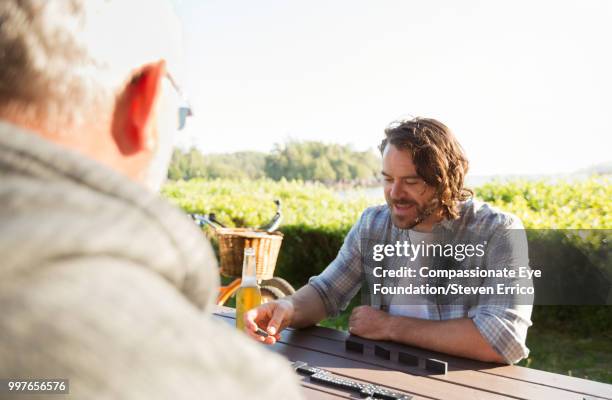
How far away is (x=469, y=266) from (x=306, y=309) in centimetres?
84

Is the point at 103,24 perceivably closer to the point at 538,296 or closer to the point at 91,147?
the point at 91,147

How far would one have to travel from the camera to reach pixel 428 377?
1867 millimetres

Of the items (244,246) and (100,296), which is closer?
(100,296)

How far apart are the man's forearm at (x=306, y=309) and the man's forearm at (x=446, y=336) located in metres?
0.42

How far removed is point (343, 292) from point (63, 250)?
258 centimetres

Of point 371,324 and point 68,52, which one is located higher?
point 68,52

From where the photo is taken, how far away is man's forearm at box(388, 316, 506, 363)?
2105mm

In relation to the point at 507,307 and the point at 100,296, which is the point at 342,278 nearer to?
the point at 507,307

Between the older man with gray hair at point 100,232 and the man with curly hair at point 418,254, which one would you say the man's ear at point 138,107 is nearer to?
the older man with gray hair at point 100,232

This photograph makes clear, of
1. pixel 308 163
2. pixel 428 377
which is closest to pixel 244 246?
pixel 428 377

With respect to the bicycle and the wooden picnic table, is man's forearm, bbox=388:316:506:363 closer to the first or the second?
the wooden picnic table

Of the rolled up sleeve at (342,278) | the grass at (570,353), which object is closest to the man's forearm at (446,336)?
the rolled up sleeve at (342,278)

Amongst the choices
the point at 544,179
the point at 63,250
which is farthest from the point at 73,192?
the point at 544,179

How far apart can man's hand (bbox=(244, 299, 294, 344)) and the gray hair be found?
1785 millimetres
